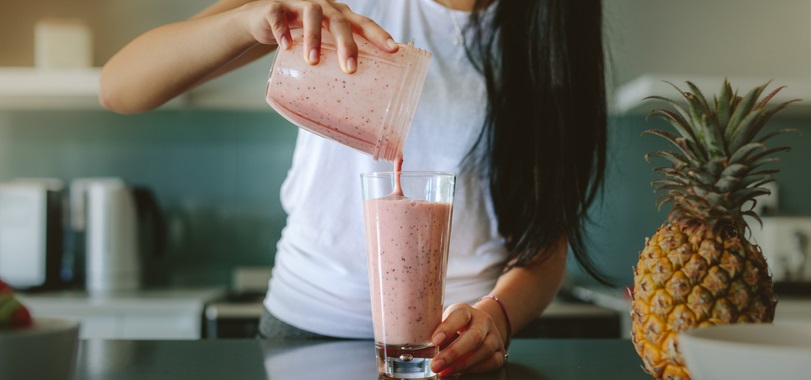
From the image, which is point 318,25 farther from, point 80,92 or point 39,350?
point 80,92

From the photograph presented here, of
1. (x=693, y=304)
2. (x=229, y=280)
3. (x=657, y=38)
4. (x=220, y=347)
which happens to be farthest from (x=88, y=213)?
(x=693, y=304)

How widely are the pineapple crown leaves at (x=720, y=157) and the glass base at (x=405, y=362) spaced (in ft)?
0.99

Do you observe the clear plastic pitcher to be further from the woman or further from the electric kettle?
the electric kettle

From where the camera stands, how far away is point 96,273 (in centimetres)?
282

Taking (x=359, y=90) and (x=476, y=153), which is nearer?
(x=359, y=90)

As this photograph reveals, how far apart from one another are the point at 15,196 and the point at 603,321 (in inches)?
83.8

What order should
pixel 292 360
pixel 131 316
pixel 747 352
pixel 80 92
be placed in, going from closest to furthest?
pixel 747 352 → pixel 292 360 → pixel 131 316 → pixel 80 92

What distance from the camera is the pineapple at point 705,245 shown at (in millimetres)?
728

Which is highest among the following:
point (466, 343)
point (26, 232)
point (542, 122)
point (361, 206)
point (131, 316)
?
point (542, 122)

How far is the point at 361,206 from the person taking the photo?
4.17 feet

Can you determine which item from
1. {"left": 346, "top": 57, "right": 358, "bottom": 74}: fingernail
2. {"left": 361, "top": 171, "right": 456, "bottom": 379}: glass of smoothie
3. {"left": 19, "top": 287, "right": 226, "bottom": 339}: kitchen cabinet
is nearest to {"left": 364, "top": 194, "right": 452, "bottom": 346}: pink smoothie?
{"left": 361, "top": 171, "right": 456, "bottom": 379}: glass of smoothie

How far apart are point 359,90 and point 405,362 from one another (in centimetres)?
29

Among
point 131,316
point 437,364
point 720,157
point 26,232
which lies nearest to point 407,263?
point 437,364

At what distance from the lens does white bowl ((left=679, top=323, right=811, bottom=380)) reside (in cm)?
54
